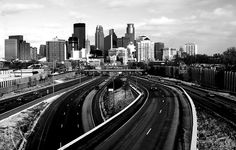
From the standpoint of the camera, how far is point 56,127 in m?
58.1

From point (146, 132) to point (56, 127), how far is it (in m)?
24.9

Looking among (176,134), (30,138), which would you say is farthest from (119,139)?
(30,138)

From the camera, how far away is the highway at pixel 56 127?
46122 millimetres

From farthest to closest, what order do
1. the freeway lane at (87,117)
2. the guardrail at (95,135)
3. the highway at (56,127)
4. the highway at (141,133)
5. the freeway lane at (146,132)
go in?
the freeway lane at (87,117) → the highway at (56,127) → the freeway lane at (146,132) → the highway at (141,133) → the guardrail at (95,135)

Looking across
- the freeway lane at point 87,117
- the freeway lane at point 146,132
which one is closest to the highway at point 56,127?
the freeway lane at point 87,117

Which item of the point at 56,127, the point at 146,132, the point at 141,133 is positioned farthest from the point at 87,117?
the point at 141,133

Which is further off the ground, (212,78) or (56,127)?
(212,78)

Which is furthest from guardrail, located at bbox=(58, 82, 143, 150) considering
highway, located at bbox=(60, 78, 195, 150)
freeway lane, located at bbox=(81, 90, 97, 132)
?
freeway lane, located at bbox=(81, 90, 97, 132)

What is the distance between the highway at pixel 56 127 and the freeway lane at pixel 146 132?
11953 millimetres

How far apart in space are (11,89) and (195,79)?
95602 mm

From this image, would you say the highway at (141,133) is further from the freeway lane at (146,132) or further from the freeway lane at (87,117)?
the freeway lane at (87,117)

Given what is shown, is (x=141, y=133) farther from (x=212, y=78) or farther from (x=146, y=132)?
(x=212, y=78)

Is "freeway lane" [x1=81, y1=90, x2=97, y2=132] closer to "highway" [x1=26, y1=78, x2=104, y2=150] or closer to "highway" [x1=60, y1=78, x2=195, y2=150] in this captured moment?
"highway" [x1=26, y1=78, x2=104, y2=150]

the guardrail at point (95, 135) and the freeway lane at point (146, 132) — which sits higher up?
the guardrail at point (95, 135)
